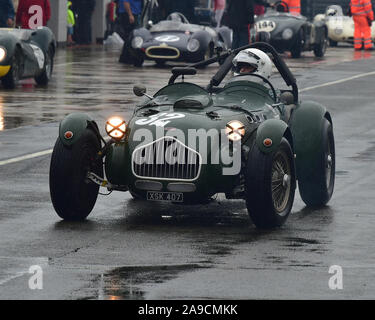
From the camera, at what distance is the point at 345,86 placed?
2789 cm

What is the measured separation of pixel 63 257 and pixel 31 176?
14.3 ft

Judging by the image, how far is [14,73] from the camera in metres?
24.7

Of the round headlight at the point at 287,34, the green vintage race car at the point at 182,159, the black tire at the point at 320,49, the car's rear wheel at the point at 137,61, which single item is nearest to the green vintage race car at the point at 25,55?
the car's rear wheel at the point at 137,61

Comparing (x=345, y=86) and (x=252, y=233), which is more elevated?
(x=252, y=233)

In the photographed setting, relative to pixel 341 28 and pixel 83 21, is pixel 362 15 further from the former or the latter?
pixel 83 21

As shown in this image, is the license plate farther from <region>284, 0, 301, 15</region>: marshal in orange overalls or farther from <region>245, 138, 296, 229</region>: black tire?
<region>284, 0, 301, 15</region>: marshal in orange overalls

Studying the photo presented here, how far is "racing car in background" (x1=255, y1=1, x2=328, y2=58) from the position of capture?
3638 centimetres

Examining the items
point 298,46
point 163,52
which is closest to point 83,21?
point 298,46

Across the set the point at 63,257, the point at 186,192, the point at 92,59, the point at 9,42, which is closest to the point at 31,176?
the point at 186,192

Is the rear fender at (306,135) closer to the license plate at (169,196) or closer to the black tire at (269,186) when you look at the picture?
the black tire at (269,186)

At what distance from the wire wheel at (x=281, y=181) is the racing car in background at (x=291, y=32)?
2504 cm

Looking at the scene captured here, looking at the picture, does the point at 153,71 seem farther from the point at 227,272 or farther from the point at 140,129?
the point at 227,272

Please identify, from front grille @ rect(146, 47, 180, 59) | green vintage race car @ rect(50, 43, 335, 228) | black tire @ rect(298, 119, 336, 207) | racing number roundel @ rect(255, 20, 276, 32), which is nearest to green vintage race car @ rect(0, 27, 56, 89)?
front grille @ rect(146, 47, 180, 59)

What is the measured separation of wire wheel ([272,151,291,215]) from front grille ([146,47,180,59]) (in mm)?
20194
